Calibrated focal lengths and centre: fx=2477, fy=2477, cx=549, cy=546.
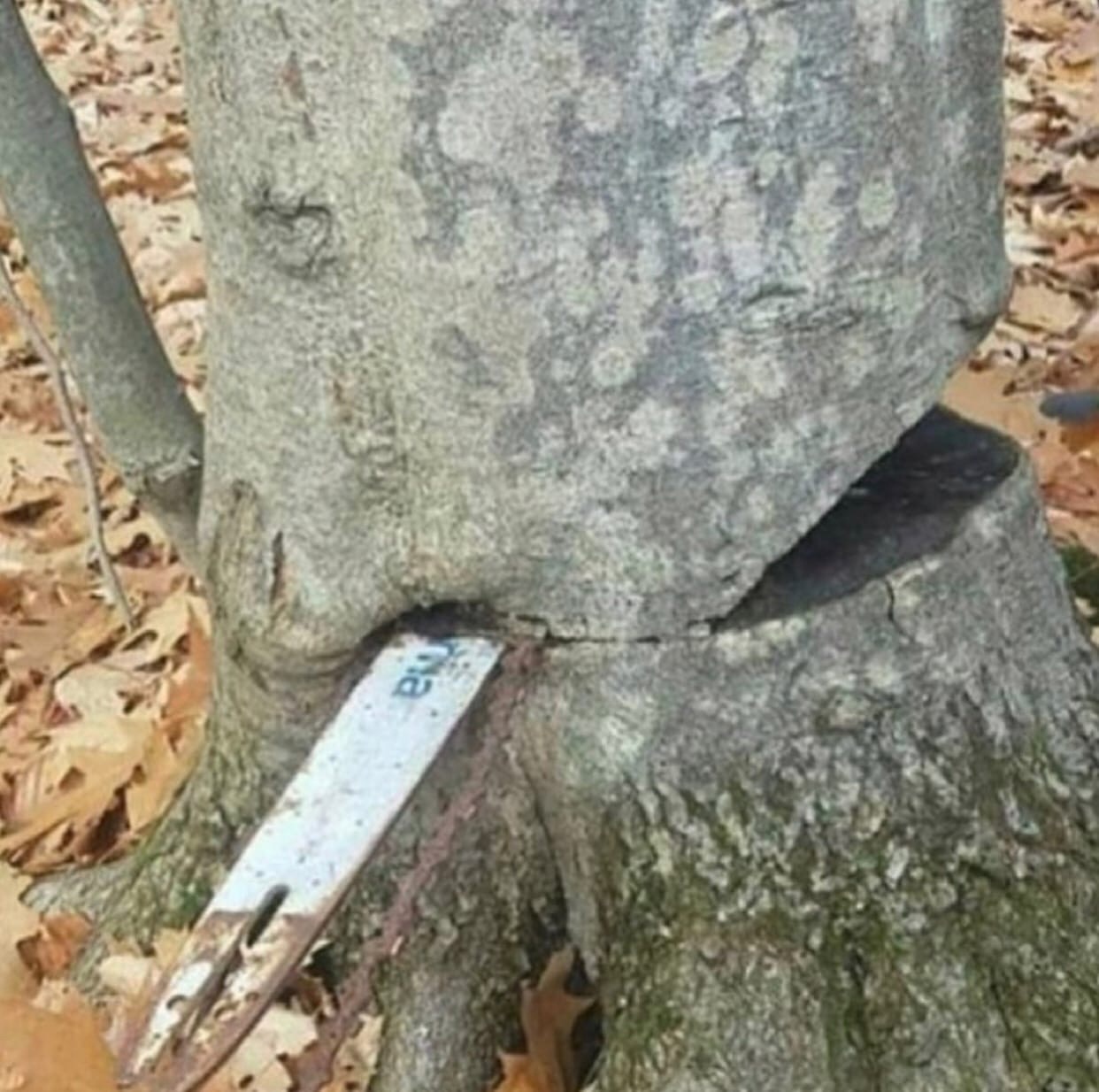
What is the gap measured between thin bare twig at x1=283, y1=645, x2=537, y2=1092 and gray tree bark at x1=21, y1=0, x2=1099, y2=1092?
0.07 feet

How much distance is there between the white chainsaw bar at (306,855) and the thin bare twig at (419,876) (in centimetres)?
3

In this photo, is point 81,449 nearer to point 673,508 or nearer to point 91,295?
point 91,295

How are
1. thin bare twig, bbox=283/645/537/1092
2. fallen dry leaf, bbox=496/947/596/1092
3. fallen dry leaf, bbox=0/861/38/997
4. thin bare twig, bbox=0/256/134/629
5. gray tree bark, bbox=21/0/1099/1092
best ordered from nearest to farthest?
gray tree bark, bbox=21/0/1099/1092 < thin bare twig, bbox=283/645/537/1092 < fallen dry leaf, bbox=496/947/596/1092 < fallen dry leaf, bbox=0/861/38/997 < thin bare twig, bbox=0/256/134/629

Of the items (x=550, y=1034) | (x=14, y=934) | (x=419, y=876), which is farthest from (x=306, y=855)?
(x=14, y=934)

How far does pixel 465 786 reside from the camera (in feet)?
6.15

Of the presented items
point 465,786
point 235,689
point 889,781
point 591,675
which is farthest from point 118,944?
point 889,781

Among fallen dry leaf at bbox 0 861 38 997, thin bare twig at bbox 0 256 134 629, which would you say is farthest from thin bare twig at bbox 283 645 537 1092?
thin bare twig at bbox 0 256 134 629

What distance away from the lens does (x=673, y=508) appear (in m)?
1.73

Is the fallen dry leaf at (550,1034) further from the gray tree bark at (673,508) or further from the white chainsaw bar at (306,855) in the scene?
the white chainsaw bar at (306,855)

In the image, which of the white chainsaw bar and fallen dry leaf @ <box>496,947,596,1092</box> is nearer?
the white chainsaw bar

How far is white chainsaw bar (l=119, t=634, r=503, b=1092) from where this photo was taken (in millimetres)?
1652

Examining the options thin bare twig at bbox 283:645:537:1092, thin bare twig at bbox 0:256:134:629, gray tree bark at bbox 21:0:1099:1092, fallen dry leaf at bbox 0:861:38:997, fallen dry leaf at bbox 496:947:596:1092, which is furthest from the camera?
thin bare twig at bbox 0:256:134:629

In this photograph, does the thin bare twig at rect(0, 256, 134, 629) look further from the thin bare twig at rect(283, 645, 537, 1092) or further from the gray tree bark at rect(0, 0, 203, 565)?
the thin bare twig at rect(283, 645, 537, 1092)

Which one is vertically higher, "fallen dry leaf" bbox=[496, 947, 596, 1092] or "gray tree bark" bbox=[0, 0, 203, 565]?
"gray tree bark" bbox=[0, 0, 203, 565]
